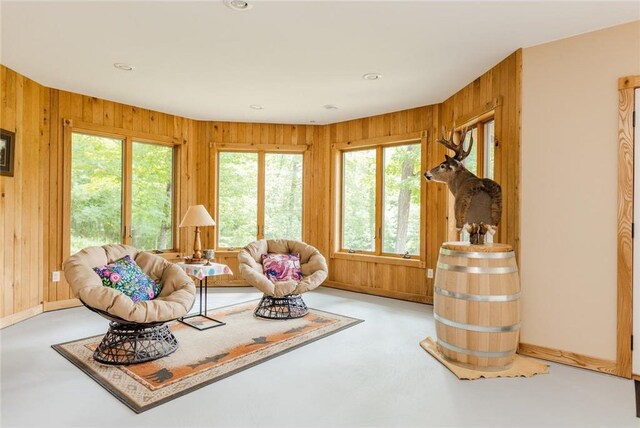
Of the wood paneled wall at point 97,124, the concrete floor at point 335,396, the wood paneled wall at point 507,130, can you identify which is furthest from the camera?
the wood paneled wall at point 97,124

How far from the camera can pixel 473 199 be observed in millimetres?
3082

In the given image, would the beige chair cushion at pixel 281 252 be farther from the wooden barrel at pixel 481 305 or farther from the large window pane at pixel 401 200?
the wooden barrel at pixel 481 305

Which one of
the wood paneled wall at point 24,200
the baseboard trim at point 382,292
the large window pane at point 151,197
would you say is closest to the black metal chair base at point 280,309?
the baseboard trim at point 382,292

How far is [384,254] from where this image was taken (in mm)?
5332

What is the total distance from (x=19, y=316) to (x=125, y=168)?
6.80 feet

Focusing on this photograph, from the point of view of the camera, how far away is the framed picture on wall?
3584mm

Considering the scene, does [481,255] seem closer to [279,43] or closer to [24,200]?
[279,43]

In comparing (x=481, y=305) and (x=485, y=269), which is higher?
(x=485, y=269)

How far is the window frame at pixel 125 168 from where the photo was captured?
4352 mm

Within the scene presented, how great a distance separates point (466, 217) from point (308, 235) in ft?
10.2

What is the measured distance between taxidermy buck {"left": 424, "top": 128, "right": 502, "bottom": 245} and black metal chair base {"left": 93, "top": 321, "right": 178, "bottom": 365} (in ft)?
8.50

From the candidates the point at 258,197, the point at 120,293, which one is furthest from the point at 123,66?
the point at 258,197

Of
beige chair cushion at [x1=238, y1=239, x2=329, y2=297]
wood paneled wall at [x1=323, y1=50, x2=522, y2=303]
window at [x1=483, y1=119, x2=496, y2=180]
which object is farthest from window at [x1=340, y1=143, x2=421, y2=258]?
beige chair cushion at [x1=238, y1=239, x2=329, y2=297]

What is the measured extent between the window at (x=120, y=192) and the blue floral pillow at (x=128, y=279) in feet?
6.12
